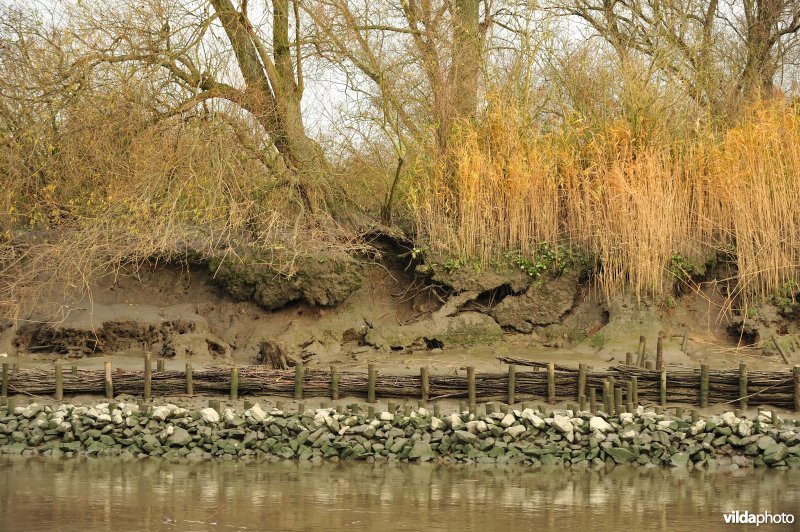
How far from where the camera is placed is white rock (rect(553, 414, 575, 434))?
33.4 ft

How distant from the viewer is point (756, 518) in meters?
7.93

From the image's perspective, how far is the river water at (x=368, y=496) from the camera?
25.5 ft

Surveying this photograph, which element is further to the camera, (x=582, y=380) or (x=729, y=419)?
(x=582, y=380)

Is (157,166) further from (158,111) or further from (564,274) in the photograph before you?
(564,274)

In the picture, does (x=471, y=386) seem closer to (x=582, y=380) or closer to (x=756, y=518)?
(x=582, y=380)

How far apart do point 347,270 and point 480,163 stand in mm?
2512

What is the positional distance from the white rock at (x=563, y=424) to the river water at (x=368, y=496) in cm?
51

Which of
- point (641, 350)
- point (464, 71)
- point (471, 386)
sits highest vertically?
point (464, 71)

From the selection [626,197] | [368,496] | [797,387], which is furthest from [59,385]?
[797,387]

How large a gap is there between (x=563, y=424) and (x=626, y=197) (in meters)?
5.05

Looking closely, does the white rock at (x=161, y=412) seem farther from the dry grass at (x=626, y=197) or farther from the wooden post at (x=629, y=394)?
the dry grass at (x=626, y=197)

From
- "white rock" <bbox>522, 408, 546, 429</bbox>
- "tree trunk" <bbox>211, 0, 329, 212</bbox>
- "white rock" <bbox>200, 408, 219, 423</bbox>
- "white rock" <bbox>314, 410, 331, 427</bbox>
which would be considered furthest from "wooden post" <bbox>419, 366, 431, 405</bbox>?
"tree trunk" <bbox>211, 0, 329, 212</bbox>

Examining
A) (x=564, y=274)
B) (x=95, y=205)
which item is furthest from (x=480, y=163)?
(x=95, y=205)

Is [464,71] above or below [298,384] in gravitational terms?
above
